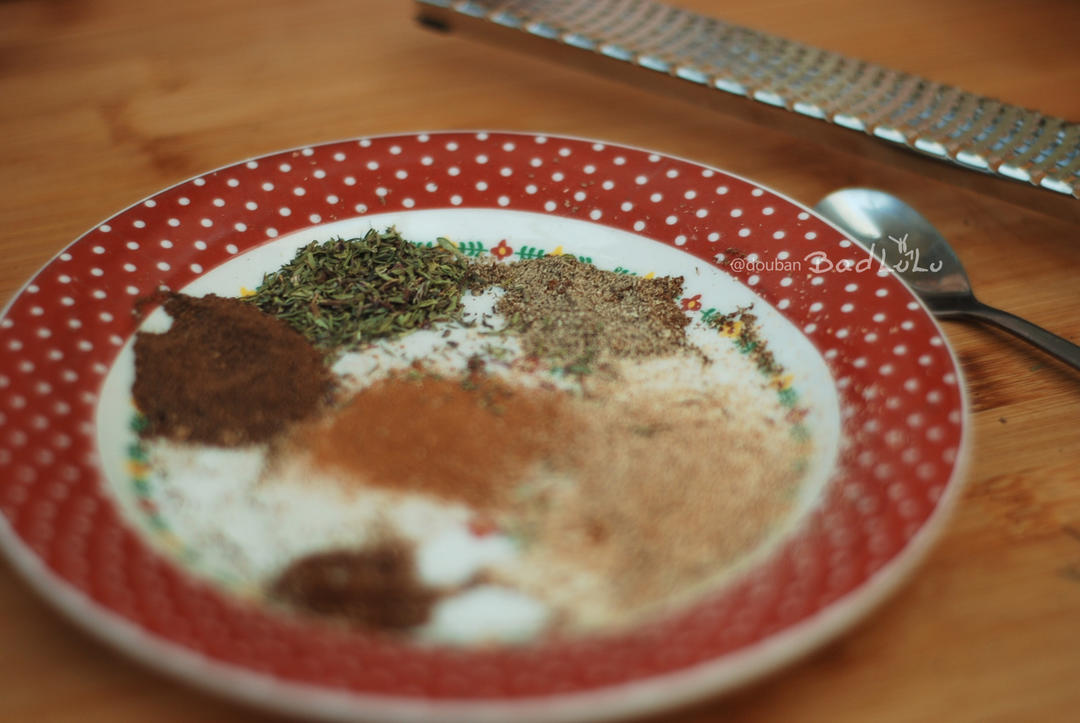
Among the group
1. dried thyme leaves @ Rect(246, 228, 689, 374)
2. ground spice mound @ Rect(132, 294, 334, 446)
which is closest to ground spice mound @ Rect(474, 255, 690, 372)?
dried thyme leaves @ Rect(246, 228, 689, 374)

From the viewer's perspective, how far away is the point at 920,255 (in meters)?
1.06

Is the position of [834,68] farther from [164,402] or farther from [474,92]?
[164,402]

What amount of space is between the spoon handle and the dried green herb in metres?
0.56

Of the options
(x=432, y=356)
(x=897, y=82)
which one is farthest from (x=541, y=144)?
(x=897, y=82)

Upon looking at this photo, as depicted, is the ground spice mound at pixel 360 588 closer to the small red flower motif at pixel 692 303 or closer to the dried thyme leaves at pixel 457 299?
the dried thyme leaves at pixel 457 299

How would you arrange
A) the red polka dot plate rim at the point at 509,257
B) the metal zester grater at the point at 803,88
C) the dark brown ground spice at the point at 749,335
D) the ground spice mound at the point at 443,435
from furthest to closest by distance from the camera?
1. the metal zester grater at the point at 803,88
2. the dark brown ground spice at the point at 749,335
3. the ground spice mound at the point at 443,435
4. the red polka dot plate rim at the point at 509,257

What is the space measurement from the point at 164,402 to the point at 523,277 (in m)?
0.40

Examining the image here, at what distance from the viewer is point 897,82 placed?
1.22 metres

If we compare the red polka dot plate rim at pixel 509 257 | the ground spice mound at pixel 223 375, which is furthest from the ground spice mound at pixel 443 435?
the red polka dot plate rim at pixel 509 257

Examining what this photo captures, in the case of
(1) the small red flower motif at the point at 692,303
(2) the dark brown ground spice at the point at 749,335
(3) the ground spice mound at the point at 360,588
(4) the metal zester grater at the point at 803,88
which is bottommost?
(3) the ground spice mound at the point at 360,588

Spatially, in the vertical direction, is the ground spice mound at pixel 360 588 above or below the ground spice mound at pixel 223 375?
below

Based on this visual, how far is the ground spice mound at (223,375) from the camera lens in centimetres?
83

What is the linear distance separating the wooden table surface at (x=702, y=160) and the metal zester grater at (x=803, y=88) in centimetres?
10

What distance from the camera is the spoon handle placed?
0.91 metres
